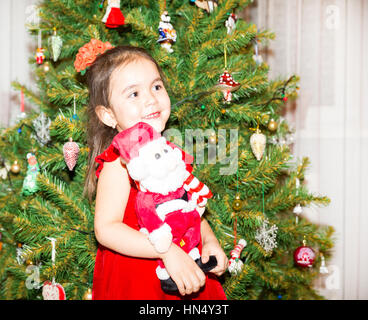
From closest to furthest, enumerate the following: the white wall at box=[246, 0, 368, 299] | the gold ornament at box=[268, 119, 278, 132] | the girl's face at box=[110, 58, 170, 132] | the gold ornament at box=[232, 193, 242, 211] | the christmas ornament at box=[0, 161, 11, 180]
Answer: the girl's face at box=[110, 58, 170, 132], the gold ornament at box=[232, 193, 242, 211], the gold ornament at box=[268, 119, 278, 132], the christmas ornament at box=[0, 161, 11, 180], the white wall at box=[246, 0, 368, 299]

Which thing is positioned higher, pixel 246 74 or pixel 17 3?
pixel 17 3

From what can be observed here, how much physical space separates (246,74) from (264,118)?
151 millimetres

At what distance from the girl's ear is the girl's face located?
35 mm

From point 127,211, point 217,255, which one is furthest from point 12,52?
point 217,255

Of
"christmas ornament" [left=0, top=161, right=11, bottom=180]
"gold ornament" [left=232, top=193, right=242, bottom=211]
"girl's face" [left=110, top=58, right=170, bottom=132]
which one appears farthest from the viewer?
"christmas ornament" [left=0, top=161, right=11, bottom=180]

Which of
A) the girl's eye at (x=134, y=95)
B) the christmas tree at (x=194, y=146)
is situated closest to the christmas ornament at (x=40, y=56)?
the christmas tree at (x=194, y=146)

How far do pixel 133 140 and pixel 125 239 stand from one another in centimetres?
21

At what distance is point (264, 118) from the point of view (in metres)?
1.08

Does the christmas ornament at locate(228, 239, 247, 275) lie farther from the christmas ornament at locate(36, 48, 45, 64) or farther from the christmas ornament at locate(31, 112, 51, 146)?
the christmas ornament at locate(36, 48, 45, 64)

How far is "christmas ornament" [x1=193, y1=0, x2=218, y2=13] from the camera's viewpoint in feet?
3.53

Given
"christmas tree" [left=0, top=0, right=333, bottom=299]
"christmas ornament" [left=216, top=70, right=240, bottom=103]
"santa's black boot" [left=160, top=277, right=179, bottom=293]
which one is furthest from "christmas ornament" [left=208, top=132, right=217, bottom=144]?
"santa's black boot" [left=160, top=277, right=179, bottom=293]

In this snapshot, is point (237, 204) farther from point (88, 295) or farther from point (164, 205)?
point (88, 295)
